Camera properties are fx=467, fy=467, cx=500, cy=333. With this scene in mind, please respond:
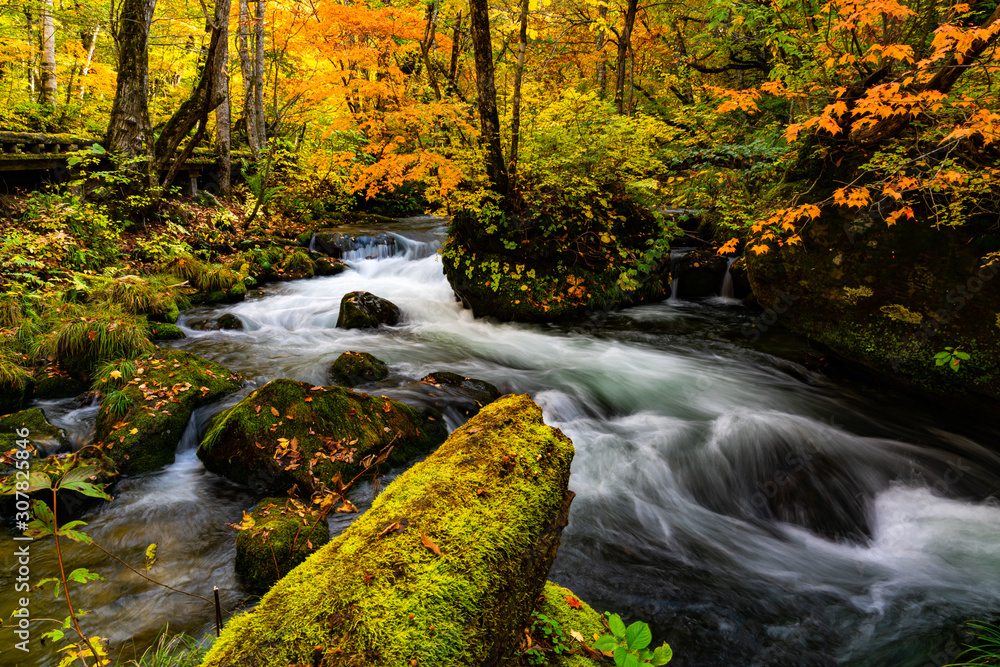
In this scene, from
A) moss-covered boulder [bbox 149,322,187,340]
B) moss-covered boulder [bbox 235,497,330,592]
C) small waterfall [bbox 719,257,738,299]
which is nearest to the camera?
moss-covered boulder [bbox 235,497,330,592]

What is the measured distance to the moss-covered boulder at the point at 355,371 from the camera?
6.52 meters

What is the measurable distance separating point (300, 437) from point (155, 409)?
5.91 ft

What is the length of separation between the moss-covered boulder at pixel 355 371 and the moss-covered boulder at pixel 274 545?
3.13 meters

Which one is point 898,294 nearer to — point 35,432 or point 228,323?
point 35,432

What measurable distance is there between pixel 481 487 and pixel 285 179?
17.2 meters

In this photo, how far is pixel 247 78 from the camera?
1502cm

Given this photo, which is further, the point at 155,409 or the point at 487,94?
the point at 487,94

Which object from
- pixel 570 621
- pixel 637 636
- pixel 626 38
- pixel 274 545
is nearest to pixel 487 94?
pixel 626 38

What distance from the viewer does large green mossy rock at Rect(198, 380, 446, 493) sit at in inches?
169

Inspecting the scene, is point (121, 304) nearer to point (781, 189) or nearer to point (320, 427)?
point (320, 427)

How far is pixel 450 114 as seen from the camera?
8109 mm

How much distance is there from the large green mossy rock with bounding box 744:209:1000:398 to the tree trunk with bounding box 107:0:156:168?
1285 centimetres

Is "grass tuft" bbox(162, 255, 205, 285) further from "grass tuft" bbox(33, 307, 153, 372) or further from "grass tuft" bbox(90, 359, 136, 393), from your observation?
"grass tuft" bbox(90, 359, 136, 393)

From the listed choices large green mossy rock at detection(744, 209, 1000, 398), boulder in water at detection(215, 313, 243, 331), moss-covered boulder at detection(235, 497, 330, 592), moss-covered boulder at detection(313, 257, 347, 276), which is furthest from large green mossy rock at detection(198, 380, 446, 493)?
moss-covered boulder at detection(313, 257, 347, 276)
